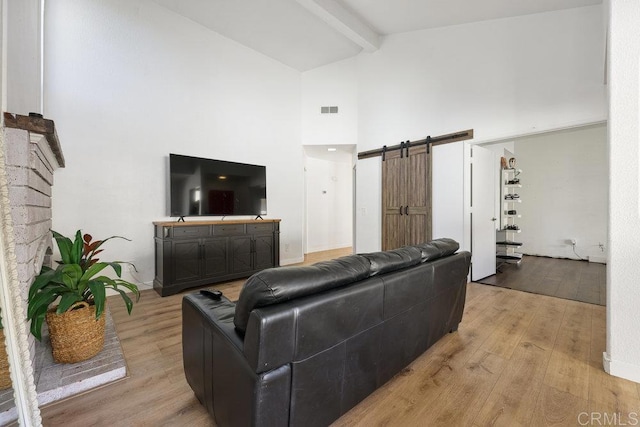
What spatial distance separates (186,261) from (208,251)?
→ 29 centimetres

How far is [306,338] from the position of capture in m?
1.02

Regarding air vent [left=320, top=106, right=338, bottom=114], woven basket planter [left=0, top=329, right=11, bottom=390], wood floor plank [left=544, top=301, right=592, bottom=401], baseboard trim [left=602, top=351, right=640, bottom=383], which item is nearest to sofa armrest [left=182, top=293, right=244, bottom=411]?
woven basket planter [left=0, top=329, right=11, bottom=390]

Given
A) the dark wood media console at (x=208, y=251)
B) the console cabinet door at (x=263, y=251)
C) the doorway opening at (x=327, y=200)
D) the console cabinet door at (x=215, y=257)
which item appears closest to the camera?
the dark wood media console at (x=208, y=251)

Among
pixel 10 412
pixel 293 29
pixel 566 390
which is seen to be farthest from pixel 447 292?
pixel 293 29

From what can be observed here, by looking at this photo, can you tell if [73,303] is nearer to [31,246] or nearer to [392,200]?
[31,246]

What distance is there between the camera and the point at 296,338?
0.99 m

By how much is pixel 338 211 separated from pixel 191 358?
6.08 metres

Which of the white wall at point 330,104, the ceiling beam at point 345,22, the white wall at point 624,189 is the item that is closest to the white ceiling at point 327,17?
the ceiling beam at point 345,22

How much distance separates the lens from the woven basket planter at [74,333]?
5.29 feet

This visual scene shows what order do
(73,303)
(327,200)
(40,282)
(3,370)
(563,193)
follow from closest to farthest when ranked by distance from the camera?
(3,370), (40,282), (73,303), (563,193), (327,200)

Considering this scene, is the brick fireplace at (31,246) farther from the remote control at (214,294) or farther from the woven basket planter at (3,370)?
the remote control at (214,294)

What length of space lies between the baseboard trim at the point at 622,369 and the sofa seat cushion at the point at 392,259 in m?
1.35

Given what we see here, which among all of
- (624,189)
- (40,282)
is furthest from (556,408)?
(40,282)

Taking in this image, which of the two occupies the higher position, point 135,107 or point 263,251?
point 135,107
